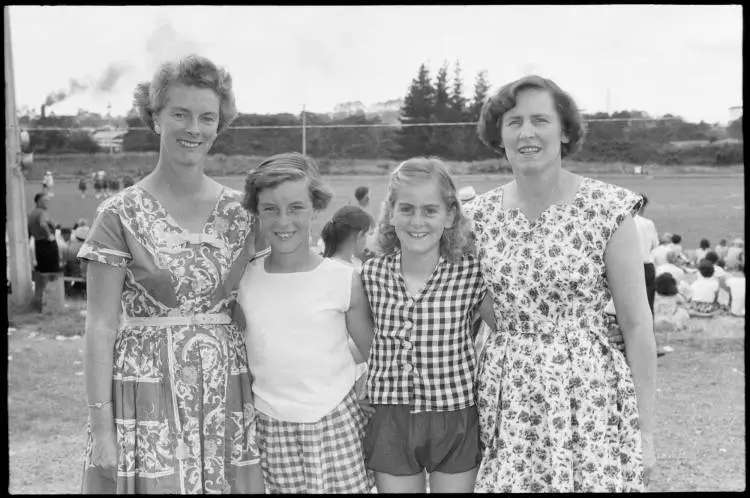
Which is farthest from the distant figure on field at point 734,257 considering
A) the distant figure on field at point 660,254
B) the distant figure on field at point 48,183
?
the distant figure on field at point 48,183

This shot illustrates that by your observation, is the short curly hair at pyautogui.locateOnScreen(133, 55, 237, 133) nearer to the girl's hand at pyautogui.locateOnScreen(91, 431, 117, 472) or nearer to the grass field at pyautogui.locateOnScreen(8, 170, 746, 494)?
the girl's hand at pyautogui.locateOnScreen(91, 431, 117, 472)

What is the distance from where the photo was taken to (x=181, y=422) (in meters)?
2.45

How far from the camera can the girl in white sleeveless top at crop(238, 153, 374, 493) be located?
254 centimetres

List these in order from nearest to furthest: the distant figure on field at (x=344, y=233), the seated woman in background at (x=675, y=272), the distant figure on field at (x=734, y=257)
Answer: the distant figure on field at (x=344, y=233) → the seated woman in background at (x=675, y=272) → the distant figure on field at (x=734, y=257)

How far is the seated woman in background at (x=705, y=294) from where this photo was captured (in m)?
9.21

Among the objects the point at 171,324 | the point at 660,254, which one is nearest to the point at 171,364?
the point at 171,324

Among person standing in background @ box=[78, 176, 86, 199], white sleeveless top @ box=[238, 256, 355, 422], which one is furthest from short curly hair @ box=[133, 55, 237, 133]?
person standing in background @ box=[78, 176, 86, 199]

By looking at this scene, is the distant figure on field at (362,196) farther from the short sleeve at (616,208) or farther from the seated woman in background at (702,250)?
the short sleeve at (616,208)

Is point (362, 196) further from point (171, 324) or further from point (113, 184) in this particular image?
point (171, 324)

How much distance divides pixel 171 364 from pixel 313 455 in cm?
56

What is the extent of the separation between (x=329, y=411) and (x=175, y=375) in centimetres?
53

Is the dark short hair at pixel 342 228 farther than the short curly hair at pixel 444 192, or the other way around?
the dark short hair at pixel 342 228

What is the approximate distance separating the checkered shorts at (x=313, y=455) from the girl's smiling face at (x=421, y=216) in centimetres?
62

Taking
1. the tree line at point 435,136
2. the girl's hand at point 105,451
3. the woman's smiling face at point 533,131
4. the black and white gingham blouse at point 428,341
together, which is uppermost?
the tree line at point 435,136
